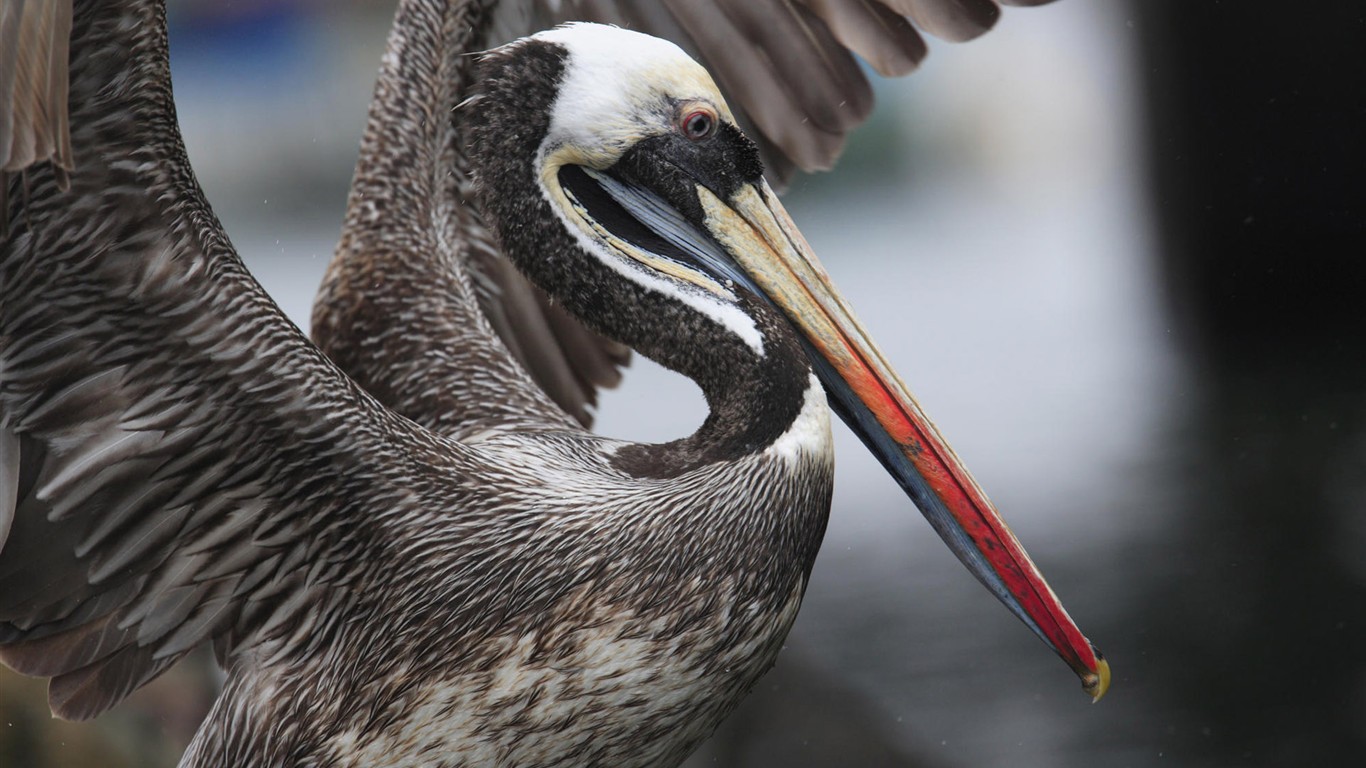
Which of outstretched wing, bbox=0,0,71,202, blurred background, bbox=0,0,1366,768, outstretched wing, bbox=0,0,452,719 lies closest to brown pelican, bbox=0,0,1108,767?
outstretched wing, bbox=0,0,452,719

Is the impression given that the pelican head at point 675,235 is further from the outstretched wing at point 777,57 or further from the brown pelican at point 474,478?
the outstretched wing at point 777,57

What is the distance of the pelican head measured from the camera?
281 cm

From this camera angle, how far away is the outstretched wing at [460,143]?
3.37 metres

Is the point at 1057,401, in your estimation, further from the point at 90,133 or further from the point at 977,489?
the point at 90,133

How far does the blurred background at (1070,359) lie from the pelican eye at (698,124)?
233cm

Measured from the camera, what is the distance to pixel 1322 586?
21.3ft

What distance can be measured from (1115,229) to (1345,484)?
7.23 metres

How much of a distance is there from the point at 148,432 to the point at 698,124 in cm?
103

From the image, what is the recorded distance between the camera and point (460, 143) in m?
3.58

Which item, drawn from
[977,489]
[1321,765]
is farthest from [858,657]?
[977,489]

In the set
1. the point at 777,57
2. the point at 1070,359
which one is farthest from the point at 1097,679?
the point at 1070,359

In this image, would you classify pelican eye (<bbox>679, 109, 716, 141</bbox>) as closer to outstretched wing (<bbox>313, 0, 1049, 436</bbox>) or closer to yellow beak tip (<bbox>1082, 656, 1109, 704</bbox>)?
outstretched wing (<bbox>313, 0, 1049, 436</bbox>)

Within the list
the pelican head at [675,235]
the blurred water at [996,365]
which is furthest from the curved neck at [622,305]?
the blurred water at [996,365]

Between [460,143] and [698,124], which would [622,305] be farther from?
[460,143]
